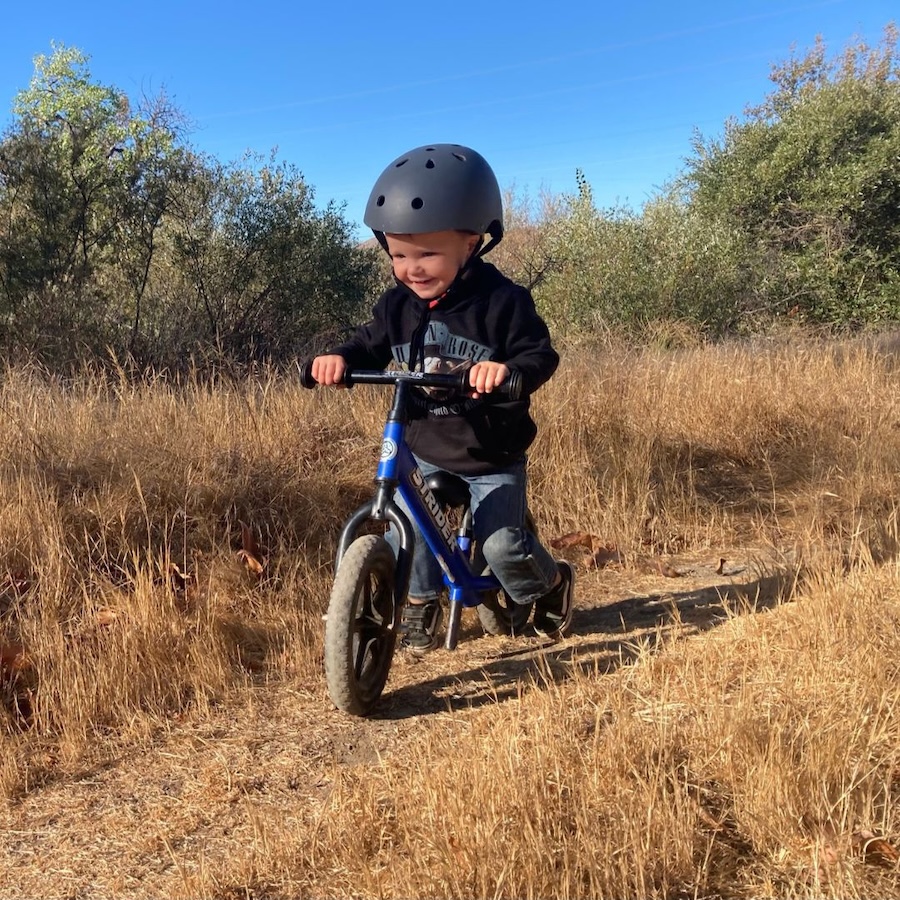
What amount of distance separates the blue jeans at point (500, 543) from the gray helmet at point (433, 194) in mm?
876

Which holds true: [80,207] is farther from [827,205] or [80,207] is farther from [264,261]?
[827,205]

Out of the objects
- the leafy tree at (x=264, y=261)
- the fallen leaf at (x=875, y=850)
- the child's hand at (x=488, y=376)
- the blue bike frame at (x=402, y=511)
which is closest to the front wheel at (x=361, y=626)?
the blue bike frame at (x=402, y=511)

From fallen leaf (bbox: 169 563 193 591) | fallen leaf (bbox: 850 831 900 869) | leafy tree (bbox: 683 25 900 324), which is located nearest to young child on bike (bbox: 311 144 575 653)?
fallen leaf (bbox: 169 563 193 591)

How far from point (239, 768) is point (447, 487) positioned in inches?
47.5

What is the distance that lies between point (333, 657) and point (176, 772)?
22.9 inches

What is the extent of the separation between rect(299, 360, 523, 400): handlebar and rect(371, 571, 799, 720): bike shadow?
37.6 inches

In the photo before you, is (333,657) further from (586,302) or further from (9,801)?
(586,302)

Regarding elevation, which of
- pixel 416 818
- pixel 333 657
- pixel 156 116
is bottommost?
pixel 416 818

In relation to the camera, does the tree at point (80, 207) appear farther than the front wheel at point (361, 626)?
Yes

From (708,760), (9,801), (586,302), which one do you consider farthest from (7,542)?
(586,302)

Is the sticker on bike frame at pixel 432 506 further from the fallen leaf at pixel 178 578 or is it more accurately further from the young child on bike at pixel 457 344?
the fallen leaf at pixel 178 578

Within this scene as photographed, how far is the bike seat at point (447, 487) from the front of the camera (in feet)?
10.4

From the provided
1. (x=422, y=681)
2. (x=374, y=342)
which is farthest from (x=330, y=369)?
(x=422, y=681)

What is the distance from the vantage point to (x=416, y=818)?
2.04 meters
